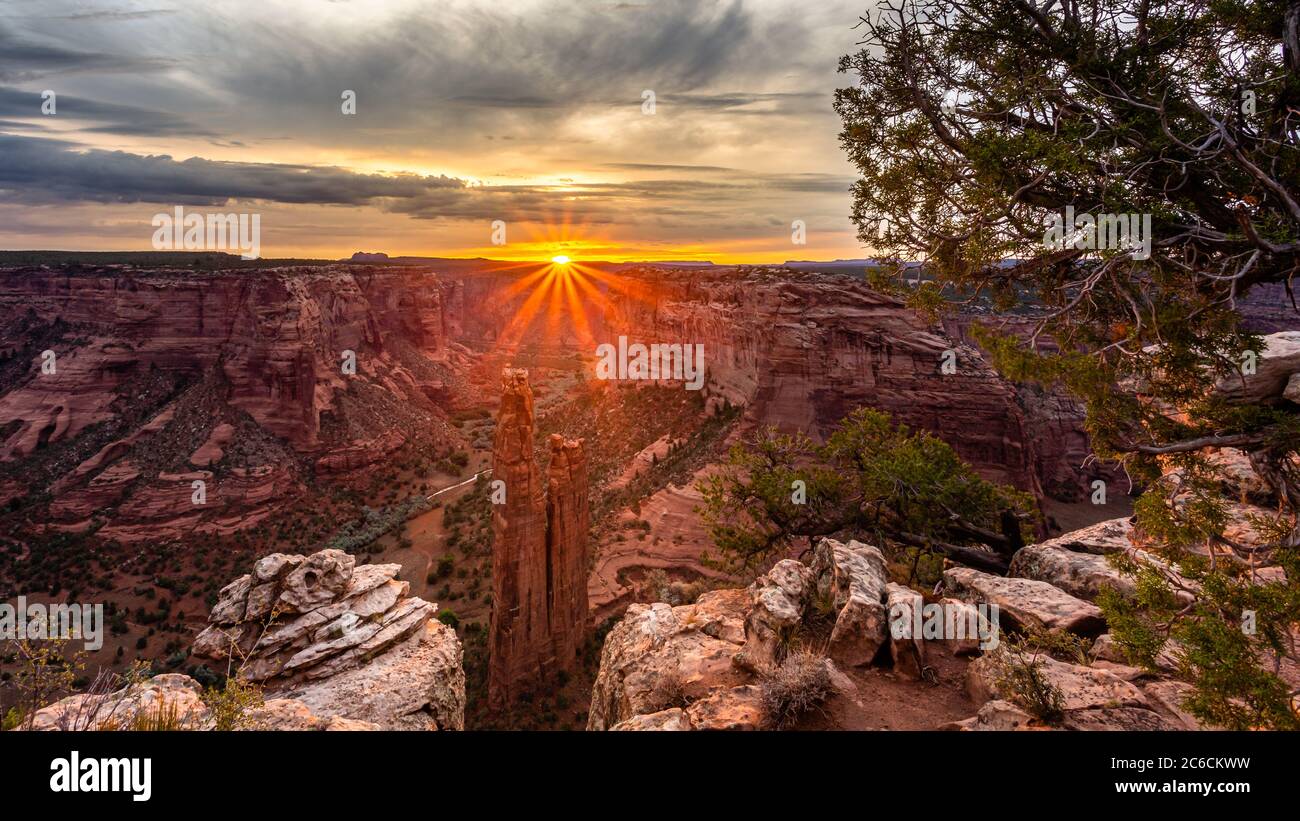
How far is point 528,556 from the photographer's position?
2567 centimetres

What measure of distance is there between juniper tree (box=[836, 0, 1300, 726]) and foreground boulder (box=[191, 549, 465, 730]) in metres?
13.3

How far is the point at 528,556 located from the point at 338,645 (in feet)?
43.6

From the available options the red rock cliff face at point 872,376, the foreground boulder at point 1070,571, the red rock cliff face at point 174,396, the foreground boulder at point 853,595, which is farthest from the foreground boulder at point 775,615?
the red rock cliff face at point 174,396

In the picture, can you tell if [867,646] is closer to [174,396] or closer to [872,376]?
[872,376]

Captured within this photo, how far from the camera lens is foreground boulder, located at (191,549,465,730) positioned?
37.8ft

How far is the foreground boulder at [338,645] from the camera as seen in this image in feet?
37.8

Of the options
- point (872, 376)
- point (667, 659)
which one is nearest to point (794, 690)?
point (667, 659)

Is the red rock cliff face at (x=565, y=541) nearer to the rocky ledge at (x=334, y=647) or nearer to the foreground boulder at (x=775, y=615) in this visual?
the rocky ledge at (x=334, y=647)

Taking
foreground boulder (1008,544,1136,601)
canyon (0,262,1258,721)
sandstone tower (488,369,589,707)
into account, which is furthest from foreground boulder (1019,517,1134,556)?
sandstone tower (488,369,589,707)

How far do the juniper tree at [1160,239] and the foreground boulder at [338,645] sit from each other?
13.3m

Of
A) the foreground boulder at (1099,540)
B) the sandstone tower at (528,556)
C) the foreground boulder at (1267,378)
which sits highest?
the foreground boulder at (1267,378)
